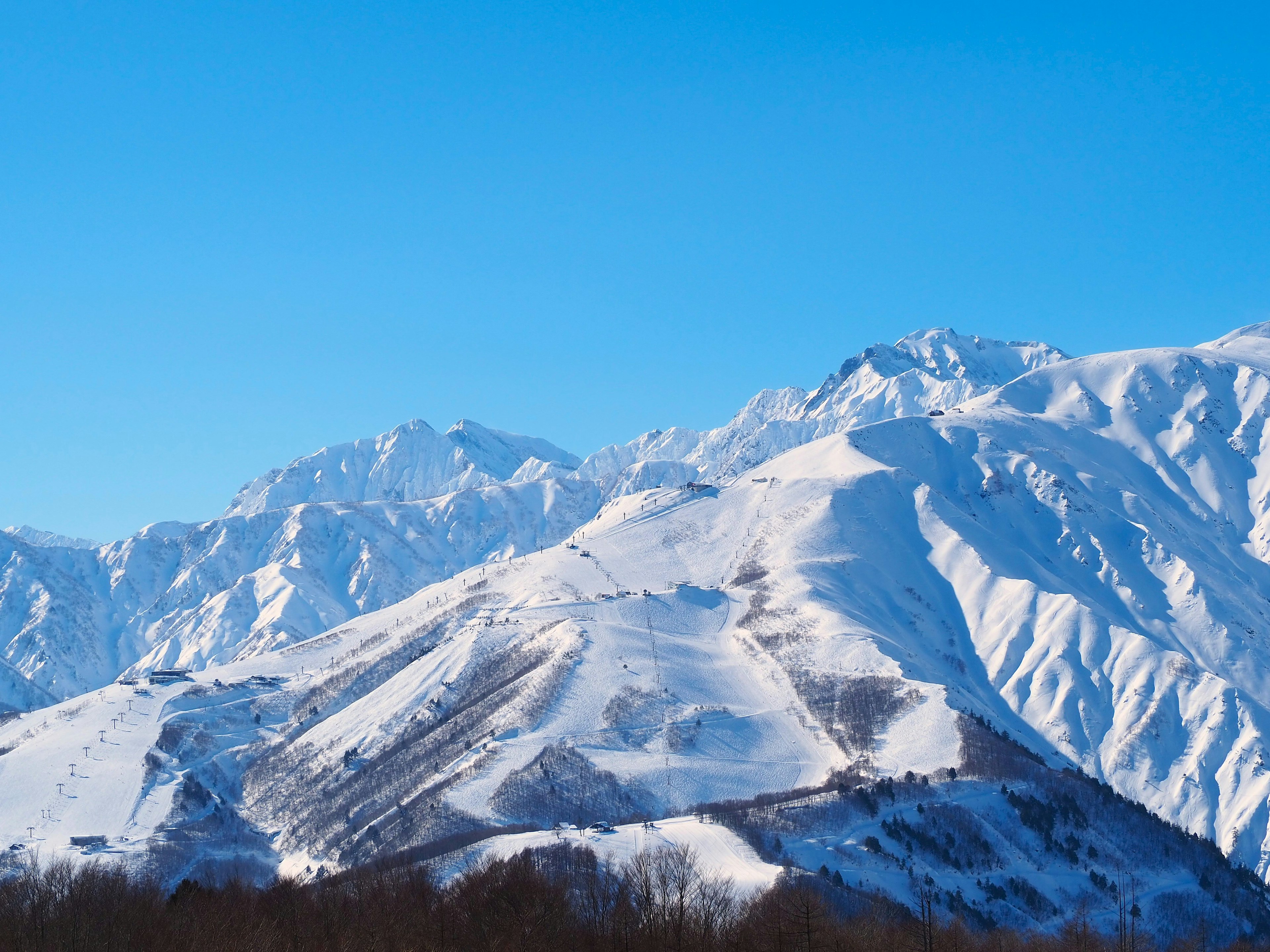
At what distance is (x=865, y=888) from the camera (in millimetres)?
160500

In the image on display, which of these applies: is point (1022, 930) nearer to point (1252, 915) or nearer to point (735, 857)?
point (735, 857)

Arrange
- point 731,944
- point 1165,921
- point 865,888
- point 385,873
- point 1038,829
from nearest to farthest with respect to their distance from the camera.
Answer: point 731,944, point 385,873, point 865,888, point 1165,921, point 1038,829

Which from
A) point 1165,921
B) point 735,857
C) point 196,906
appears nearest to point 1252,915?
point 1165,921

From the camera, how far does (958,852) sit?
179 metres

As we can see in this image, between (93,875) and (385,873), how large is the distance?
3753cm

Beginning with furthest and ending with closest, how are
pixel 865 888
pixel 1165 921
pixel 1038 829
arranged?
1. pixel 1038 829
2. pixel 1165 921
3. pixel 865 888

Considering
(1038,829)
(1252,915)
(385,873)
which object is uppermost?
(385,873)

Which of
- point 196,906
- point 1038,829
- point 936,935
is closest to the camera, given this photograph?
point 196,906

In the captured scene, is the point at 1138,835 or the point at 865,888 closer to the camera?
the point at 865,888

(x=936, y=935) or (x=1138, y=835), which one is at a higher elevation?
(x=936, y=935)

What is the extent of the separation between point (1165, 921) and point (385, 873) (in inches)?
4075

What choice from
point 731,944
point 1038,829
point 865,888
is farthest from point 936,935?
point 1038,829

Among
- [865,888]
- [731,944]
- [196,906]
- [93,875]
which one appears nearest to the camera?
[731,944]

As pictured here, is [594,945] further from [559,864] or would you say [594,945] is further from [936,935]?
[559,864]
